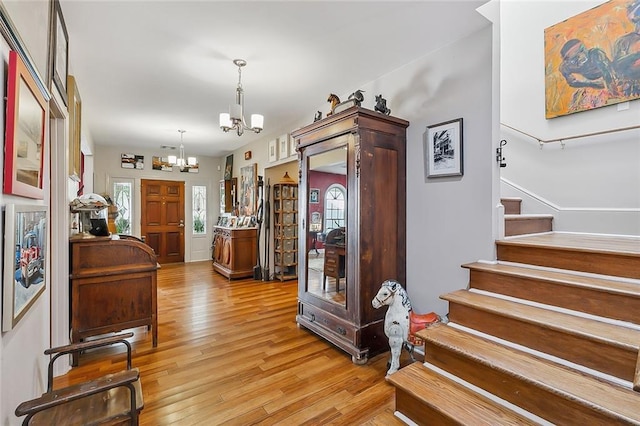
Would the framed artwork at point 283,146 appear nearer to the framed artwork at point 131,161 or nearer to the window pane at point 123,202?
the framed artwork at point 131,161

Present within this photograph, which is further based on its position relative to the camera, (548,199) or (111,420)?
(548,199)

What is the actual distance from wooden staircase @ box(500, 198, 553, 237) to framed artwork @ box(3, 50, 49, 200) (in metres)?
3.08

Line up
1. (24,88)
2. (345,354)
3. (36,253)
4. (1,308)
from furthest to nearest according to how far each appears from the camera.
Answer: (345,354) < (36,253) < (24,88) < (1,308)

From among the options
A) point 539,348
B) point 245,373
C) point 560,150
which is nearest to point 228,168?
point 245,373

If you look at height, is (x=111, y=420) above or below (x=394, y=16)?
below

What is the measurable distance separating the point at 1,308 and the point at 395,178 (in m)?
2.66

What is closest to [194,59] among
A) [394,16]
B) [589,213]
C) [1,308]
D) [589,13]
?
[394,16]

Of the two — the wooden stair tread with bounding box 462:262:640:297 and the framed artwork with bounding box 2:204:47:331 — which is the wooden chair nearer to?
the framed artwork with bounding box 2:204:47:331

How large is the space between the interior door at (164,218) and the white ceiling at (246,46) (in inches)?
128

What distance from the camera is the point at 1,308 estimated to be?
3.34 feet

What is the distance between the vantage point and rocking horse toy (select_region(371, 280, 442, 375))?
7.55 ft

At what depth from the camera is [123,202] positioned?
689 cm

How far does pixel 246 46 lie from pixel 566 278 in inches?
118

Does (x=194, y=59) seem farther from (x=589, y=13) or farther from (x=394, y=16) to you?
(x=589, y=13)
